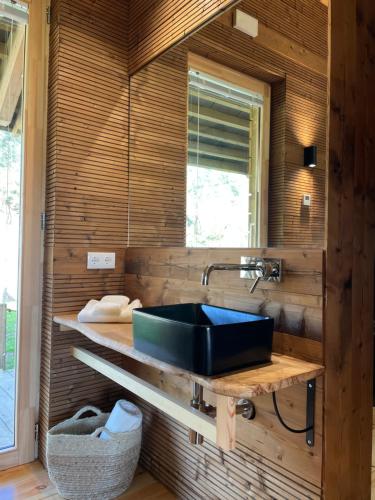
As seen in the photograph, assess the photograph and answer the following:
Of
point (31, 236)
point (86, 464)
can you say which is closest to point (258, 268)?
point (86, 464)

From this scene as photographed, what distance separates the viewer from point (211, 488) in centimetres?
162

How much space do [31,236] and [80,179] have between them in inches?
16.0

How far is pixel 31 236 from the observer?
6.56 feet

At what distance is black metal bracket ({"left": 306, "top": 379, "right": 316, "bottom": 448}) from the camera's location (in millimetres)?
1214

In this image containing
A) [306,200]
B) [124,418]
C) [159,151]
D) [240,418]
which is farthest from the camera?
[159,151]

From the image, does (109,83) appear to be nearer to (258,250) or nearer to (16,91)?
(16,91)

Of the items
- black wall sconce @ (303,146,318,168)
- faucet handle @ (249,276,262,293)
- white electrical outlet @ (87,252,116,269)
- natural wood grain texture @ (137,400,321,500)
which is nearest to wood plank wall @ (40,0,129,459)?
white electrical outlet @ (87,252,116,269)

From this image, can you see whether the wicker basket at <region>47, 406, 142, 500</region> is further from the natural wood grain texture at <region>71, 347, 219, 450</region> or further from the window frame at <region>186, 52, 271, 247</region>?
the window frame at <region>186, 52, 271, 247</region>

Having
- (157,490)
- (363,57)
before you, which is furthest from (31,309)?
(363,57)

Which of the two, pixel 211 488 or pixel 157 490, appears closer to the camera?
pixel 211 488

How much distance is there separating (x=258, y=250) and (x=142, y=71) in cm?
137

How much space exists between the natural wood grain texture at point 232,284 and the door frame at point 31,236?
0.52 meters

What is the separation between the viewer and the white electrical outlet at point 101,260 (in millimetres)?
2053

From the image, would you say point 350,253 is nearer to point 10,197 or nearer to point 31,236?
point 31,236
